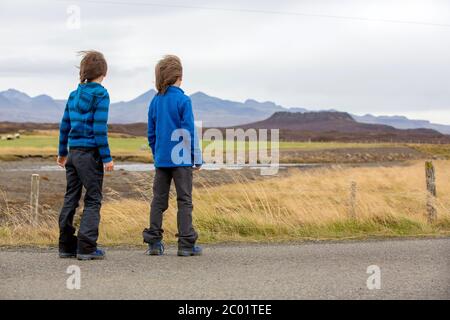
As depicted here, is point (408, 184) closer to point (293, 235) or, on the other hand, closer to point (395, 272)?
point (293, 235)

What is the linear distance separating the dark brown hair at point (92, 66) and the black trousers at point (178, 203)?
1252 millimetres

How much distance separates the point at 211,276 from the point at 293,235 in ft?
13.9

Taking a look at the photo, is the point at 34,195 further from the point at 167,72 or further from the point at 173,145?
the point at 167,72

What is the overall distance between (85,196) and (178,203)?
3.45 ft

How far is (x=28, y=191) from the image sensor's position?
97.2 ft

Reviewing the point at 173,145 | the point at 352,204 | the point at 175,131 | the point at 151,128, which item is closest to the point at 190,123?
the point at 175,131

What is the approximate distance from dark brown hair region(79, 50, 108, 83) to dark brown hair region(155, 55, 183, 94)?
617 mm

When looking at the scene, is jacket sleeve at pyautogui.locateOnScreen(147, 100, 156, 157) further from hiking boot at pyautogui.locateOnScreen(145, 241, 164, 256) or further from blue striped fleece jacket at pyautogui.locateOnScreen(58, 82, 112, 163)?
hiking boot at pyautogui.locateOnScreen(145, 241, 164, 256)

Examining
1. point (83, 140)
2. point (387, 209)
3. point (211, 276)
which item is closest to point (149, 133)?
point (83, 140)

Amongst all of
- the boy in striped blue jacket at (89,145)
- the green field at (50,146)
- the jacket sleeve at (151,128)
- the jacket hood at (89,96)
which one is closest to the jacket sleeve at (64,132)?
the boy in striped blue jacket at (89,145)

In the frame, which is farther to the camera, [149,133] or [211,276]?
[149,133]

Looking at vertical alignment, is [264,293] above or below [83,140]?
below

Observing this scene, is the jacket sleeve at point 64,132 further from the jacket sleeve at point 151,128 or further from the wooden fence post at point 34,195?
the wooden fence post at point 34,195
